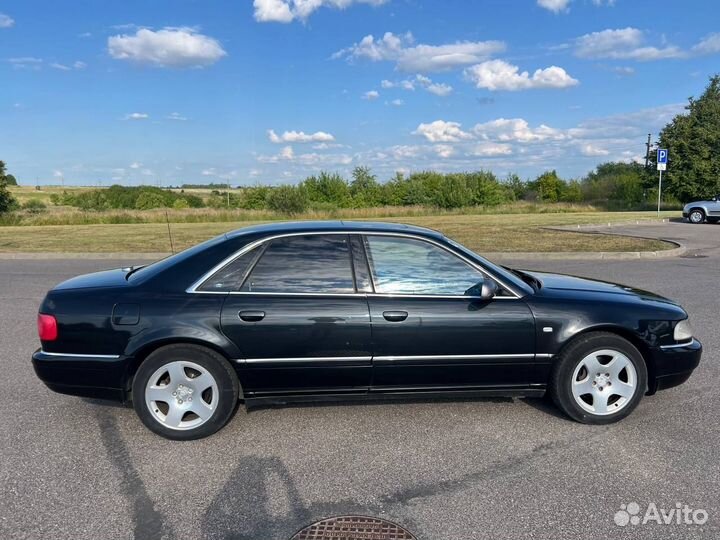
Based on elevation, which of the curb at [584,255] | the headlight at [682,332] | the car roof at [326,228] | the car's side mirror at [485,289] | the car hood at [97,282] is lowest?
the curb at [584,255]

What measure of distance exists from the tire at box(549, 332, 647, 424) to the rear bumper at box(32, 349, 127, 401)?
9.82ft

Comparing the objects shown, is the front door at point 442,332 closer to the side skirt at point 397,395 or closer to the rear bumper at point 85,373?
the side skirt at point 397,395

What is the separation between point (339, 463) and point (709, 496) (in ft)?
6.78

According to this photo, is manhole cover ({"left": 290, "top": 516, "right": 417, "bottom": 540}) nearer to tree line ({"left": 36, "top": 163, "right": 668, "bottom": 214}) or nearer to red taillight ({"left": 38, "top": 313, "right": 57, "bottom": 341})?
red taillight ({"left": 38, "top": 313, "right": 57, "bottom": 341})

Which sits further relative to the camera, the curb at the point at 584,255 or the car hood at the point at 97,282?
the curb at the point at 584,255

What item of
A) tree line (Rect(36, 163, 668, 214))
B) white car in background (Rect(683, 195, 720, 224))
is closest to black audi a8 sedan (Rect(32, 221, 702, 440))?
white car in background (Rect(683, 195, 720, 224))

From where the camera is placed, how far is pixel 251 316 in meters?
3.62

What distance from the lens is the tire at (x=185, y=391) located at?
363 cm

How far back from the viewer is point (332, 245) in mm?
3928

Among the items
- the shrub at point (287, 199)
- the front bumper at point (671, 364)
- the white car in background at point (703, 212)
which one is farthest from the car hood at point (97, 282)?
the shrub at point (287, 199)

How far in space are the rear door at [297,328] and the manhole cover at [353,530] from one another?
3.62 feet

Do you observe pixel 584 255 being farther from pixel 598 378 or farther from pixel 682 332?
pixel 598 378

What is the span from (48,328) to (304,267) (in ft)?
5.85

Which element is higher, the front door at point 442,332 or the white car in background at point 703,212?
the white car in background at point 703,212
